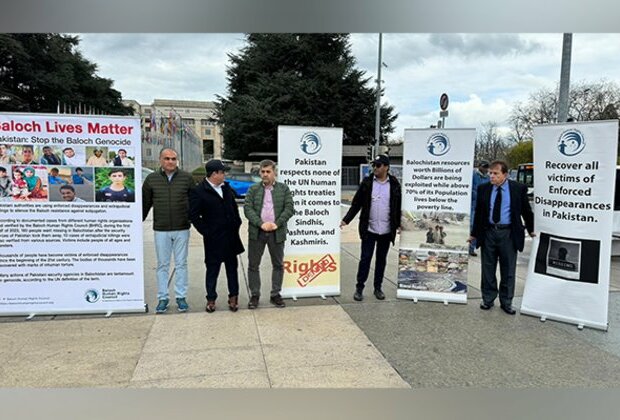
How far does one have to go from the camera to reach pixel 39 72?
32.3m

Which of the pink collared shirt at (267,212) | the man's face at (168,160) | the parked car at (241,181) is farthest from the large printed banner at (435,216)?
the parked car at (241,181)

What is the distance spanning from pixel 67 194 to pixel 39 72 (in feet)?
112

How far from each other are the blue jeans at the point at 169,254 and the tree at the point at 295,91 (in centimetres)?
2790

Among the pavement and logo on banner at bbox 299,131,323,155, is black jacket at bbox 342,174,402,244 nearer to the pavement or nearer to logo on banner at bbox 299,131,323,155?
logo on banner at bbox 299,131,323,155

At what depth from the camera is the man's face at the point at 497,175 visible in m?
5.03

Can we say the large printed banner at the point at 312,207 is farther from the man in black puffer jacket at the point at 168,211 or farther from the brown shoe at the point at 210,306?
the man in black puffer jacket at the point at 168,211

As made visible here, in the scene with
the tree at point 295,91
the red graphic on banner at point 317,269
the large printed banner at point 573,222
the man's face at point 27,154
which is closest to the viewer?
the large printed banner at point 573,222

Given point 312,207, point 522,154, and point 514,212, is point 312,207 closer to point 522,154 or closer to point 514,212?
point 514,212

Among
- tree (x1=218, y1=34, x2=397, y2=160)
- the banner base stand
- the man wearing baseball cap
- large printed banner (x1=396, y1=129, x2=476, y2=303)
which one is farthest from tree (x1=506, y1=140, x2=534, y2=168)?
the man wearing baseball cap

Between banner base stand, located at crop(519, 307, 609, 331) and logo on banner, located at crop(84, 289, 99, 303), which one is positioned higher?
logo on banner, located at crop(84, 289, 99, 303)

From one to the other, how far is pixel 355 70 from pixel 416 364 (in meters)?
32.3

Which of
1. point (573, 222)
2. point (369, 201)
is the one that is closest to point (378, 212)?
point (369, 201)

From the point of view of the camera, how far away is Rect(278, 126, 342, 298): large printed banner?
5551 mm

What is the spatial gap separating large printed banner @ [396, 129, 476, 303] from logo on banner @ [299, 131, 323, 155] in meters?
1.13
